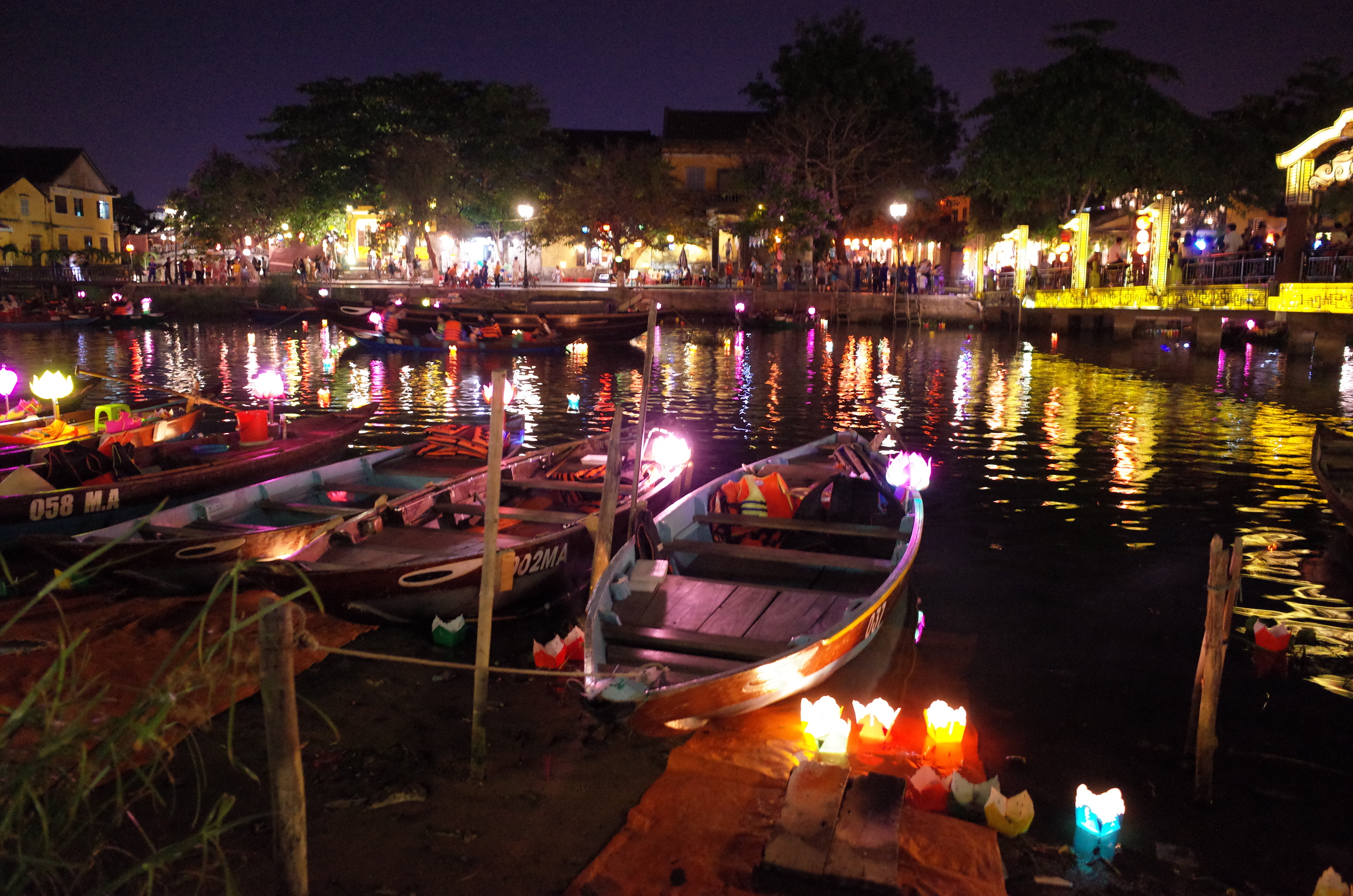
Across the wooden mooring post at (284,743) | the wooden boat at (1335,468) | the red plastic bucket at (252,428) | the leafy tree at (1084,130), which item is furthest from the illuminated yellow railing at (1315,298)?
the wooden mooring post at (284,743)

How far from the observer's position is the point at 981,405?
1950 cm

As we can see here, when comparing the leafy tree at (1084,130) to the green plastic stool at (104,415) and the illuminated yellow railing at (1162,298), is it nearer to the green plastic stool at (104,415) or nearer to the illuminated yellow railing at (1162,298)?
the illuminated yellow railing at (1162,298)

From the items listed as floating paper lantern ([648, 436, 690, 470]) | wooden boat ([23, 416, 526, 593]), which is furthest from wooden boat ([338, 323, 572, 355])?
wooden boat ([23, 416, 526, 593])

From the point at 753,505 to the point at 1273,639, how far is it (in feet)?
13.6

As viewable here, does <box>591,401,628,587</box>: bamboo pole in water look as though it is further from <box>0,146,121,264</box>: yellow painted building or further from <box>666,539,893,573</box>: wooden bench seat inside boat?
<box>0,146,121,264</box>: yellow painted building

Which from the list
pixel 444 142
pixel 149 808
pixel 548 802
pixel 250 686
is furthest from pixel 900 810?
pixel 444 142

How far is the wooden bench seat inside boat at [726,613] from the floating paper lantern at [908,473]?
1994 millimetres

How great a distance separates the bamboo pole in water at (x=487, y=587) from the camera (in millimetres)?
5070

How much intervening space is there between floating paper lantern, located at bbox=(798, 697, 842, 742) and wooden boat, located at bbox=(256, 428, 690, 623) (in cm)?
208

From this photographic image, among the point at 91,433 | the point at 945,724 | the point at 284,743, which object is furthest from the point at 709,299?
the point at 284,743

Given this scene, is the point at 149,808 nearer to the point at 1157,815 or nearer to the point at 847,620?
the point at 847,620

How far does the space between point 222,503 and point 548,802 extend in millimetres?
4823

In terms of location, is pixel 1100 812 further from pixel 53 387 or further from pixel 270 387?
pixel 53 387

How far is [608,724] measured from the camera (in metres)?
5.22
